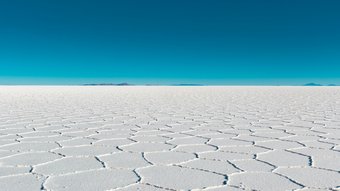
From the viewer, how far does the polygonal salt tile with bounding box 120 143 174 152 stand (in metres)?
2.08

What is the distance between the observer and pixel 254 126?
10.3ft

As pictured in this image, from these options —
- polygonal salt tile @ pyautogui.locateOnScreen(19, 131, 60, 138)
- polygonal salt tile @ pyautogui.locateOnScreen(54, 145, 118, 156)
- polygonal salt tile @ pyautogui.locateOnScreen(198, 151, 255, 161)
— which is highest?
polygonal salt tile @ pyautogui.locateOnScreen(19, 131, 60, 138)

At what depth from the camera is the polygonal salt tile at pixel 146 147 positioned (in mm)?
2078

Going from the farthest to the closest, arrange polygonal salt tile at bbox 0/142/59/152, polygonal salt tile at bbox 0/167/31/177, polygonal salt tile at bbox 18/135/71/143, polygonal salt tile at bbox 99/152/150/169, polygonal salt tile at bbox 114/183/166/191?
polygonal salt tile at bbox 18/135/71/143 < polygonal salt tile at bbox 0/142/59/152 < polygonal salt tile at bbox 99/152/150/169 < polygonal salt tile at bbox 0/167/31/177 < polygonal salt tile at bbox 114/183/166/191

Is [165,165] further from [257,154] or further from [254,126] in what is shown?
[254,126]

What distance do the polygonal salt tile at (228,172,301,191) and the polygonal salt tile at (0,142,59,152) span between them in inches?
44.3

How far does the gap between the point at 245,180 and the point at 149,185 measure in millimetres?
361

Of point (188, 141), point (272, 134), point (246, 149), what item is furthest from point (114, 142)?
point (272, 134)

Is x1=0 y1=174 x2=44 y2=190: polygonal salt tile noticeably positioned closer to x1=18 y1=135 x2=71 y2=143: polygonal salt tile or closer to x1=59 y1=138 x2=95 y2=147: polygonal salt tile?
x1=59 y1=138 x2=95 y2=147: polygonal salt tile

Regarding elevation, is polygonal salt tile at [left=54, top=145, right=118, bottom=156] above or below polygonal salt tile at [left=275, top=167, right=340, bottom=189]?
above

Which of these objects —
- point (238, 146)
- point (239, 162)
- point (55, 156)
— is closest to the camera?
point (239, 162)

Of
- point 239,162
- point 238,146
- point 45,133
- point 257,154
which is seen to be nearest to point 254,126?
point 238,146

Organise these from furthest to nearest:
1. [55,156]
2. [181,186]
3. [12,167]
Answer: [55,156] < [12,167] < [181,186]

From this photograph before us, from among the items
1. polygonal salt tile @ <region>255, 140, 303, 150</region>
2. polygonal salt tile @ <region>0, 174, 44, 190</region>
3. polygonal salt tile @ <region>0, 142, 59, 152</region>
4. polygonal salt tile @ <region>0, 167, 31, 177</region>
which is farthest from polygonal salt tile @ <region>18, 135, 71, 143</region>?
polygonal salt tile @ <region>255, 140, 303, 150</region>
